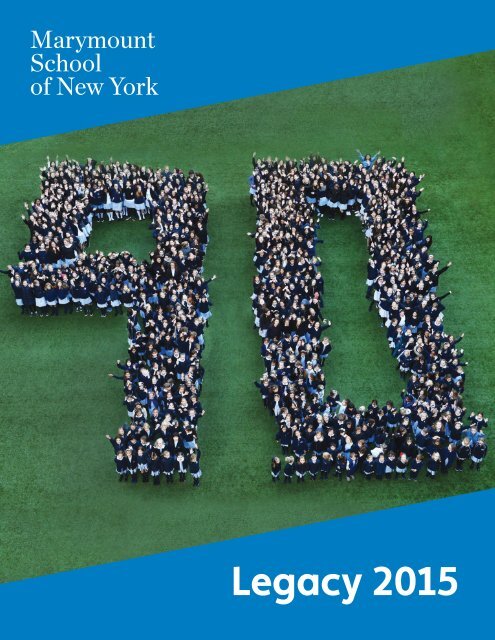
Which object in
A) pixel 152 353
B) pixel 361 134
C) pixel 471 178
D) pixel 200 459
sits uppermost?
pixel 361 134

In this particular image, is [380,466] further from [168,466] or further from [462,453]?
[168,466]

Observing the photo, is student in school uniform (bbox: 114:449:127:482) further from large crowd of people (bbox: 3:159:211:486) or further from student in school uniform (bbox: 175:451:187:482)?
student in school uniform (bbox: 175:451:187:482)

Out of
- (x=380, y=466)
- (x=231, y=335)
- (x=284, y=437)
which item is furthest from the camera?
(x=231, y=335)

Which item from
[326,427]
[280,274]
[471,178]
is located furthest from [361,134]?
[326,427]

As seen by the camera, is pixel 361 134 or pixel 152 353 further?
pixel 361 134

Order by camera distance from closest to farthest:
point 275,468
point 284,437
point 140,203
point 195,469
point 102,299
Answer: point 275,468 < point 195,469 < point 284,437 < point 102,299 < point 140,203

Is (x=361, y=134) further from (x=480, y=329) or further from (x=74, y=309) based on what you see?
(x=74, y=309)

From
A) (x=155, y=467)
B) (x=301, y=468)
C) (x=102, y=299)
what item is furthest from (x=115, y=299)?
(x=301, y=468)

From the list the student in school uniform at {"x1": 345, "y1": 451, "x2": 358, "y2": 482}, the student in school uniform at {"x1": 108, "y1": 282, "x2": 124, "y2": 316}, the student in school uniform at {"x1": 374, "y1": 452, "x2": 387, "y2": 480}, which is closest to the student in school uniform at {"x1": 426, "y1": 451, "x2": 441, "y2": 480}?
the student in school uniform at {"x1": 374, "y1": 452, "x2": 387, "y2": 480}
